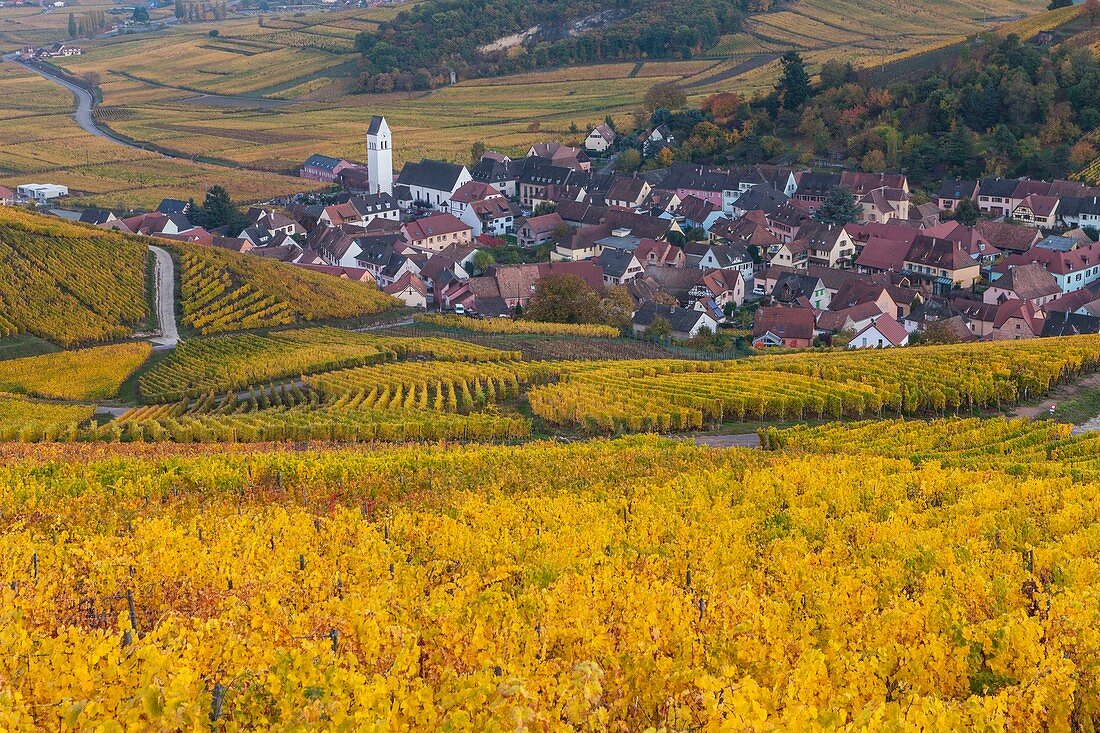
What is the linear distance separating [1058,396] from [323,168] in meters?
80.5

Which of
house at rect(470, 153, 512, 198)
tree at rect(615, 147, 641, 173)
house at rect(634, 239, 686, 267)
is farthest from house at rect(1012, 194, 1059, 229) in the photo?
house at rect(470, 153, 512, 198)

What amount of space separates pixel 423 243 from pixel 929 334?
37589 mm

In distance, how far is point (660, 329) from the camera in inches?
2094

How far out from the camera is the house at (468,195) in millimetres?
83750

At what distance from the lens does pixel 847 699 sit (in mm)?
10250

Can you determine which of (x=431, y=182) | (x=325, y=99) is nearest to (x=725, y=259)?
(x=431, y=182)

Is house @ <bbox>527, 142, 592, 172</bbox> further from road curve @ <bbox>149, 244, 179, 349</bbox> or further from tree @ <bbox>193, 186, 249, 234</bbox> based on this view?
road curve @ <bbox>149, 244, 179, 349</bbox>

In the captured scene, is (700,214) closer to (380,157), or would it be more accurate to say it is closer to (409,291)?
(409,291)

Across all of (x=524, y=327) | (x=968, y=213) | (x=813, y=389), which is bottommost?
(x=524, y=327)

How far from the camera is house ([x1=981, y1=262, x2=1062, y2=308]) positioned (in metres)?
56.2

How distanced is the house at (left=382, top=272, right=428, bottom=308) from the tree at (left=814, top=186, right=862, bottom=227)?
90.5ft

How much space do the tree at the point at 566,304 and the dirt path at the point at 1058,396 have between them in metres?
25.8

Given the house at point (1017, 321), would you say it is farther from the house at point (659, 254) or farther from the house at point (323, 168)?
the house at point (323, 168)

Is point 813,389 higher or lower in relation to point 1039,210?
higher
